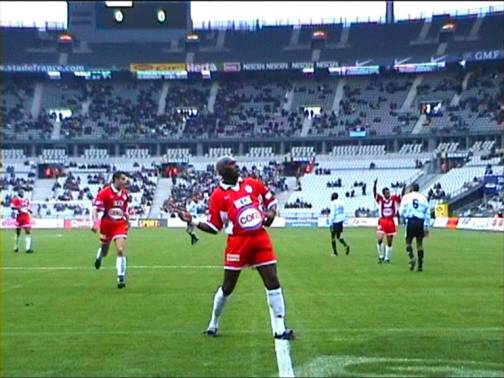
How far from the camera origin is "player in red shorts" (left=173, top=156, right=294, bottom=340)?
11.4 meters

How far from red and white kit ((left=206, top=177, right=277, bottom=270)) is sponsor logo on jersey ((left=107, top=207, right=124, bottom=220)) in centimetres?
772

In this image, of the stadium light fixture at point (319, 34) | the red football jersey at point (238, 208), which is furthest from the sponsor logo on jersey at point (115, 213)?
the stadium light fixture at point (319, 34)

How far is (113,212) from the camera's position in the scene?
19000 millimetres

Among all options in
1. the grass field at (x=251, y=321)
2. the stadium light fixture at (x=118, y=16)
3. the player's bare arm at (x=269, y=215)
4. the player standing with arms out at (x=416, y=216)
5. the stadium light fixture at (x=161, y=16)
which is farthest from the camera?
the stadium light fixture at (x=161, y=16)

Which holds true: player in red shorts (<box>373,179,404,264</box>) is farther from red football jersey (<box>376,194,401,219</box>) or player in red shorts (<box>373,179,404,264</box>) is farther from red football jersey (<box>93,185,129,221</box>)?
red football jersey (<box>93,185,129,221</box>)

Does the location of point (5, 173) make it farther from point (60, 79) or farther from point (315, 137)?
point (315, 137)

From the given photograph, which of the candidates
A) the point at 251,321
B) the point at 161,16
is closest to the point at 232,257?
the point at 251,321

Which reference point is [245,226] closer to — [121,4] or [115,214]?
[115,214]

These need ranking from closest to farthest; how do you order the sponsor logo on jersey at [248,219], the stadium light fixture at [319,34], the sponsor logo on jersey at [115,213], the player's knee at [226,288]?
the sponsor logo on jersey at [248,219] → the player's knee at [226,288] → the sponsor logo on jersey at [115,213] → the stadium light fixture at [319,34]

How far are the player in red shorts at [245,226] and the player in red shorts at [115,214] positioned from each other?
7238mm

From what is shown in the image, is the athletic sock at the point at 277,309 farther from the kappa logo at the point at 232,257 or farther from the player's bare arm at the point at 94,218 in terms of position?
the player's bare arm at the point at 94,218

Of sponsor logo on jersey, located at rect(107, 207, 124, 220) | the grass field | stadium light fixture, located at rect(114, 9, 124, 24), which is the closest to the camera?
the grass field

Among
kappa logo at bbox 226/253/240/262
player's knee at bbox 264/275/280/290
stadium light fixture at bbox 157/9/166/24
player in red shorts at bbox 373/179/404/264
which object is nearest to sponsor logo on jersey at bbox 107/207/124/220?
kappa logo at bbox 226/253/240/262

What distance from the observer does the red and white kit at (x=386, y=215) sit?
26406mm
